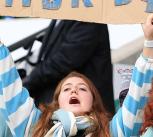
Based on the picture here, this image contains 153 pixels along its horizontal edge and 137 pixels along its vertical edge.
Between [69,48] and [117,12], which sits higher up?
[117,12]

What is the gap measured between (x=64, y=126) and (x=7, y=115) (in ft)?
1.01

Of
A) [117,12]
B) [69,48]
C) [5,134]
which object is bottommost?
[5,134]

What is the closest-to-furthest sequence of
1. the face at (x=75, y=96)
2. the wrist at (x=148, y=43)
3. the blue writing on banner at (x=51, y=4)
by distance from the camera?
the wrist at (x=148, y=43) < the face at (x=75, y=96) < the blue writing on banner at (x=51, y=4)

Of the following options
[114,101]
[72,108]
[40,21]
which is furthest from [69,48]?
[40,21]

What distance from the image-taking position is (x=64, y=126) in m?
3.25

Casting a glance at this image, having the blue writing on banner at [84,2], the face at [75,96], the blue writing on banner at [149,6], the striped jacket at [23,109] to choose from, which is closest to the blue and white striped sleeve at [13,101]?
the striped jacket at [23,109]

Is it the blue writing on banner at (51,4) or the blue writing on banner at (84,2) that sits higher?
the blue writing on banner at (84,2)

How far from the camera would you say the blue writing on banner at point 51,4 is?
347cm

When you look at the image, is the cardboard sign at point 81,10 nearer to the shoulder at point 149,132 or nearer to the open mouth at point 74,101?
the open mouth at point 74,101

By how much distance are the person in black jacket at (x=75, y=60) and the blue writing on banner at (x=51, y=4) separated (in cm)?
52

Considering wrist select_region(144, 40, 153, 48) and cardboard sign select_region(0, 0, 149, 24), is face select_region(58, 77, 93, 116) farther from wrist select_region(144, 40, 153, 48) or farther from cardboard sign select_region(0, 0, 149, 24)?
wrist select_region(144, 40, 153, 48)

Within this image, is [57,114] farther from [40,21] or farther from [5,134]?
[40,21]

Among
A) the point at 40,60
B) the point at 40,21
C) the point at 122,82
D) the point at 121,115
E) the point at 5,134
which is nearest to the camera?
the point at 121,115

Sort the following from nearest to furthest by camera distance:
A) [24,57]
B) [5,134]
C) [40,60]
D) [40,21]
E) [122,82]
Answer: [5,134] → [122,82] → [40,60] → [24,57] → [40,21]
